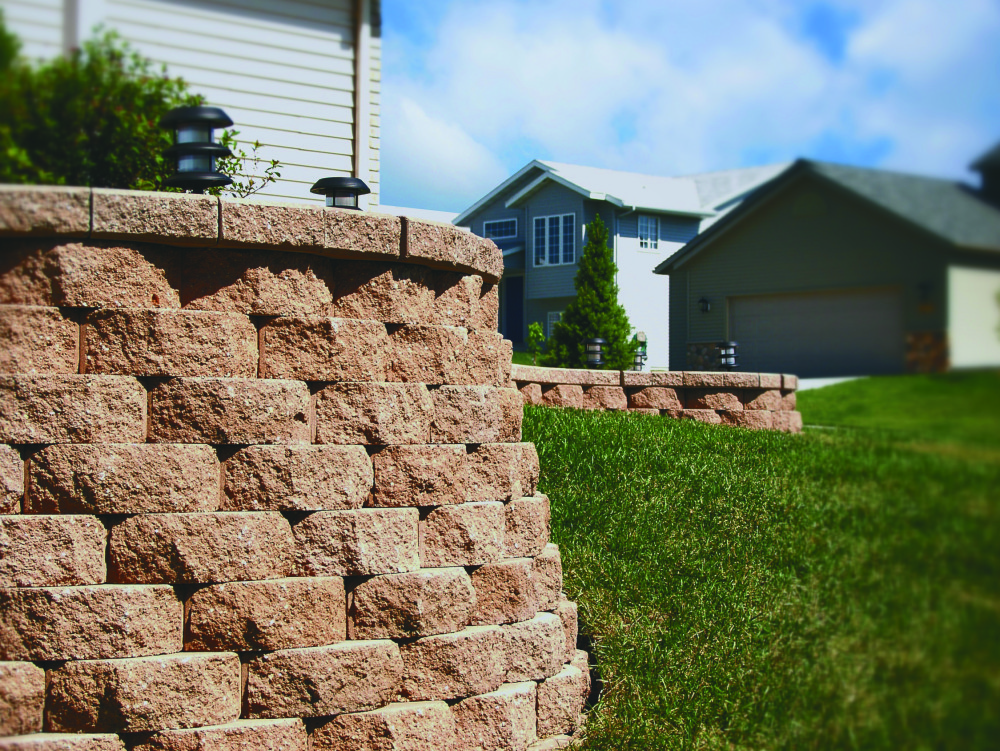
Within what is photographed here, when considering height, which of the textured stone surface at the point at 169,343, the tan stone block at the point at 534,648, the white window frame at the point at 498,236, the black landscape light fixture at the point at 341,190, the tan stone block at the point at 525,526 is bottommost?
the tan stone block at the point at 534,648

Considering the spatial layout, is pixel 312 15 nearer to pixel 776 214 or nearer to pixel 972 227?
pixel 776 214

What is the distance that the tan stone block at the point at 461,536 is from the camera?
13.7 feet

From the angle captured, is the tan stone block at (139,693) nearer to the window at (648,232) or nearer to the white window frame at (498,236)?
the window at (648,232)

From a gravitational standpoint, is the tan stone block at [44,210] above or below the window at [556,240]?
below

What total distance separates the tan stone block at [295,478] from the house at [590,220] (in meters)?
1.42

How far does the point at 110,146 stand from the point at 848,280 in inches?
105

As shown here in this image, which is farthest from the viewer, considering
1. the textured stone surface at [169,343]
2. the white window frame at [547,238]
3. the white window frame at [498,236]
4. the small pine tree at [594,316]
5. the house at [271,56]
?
the white window frame at [547,238]

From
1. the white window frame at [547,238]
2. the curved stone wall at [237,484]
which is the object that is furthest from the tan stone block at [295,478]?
the white window frame at [547,238]

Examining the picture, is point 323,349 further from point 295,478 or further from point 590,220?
point 590,220

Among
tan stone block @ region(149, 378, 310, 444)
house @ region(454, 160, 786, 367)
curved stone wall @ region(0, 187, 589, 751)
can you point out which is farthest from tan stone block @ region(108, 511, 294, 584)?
house @ region(454, 160, 786, 367)

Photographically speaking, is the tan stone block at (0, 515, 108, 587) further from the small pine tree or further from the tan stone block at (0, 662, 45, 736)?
the small pine tree

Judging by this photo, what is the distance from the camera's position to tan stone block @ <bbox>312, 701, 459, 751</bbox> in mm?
3896

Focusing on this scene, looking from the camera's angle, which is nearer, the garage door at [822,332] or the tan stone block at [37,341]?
the garage door at [822,332]

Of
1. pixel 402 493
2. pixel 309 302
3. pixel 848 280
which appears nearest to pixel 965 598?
pixel 848 280
